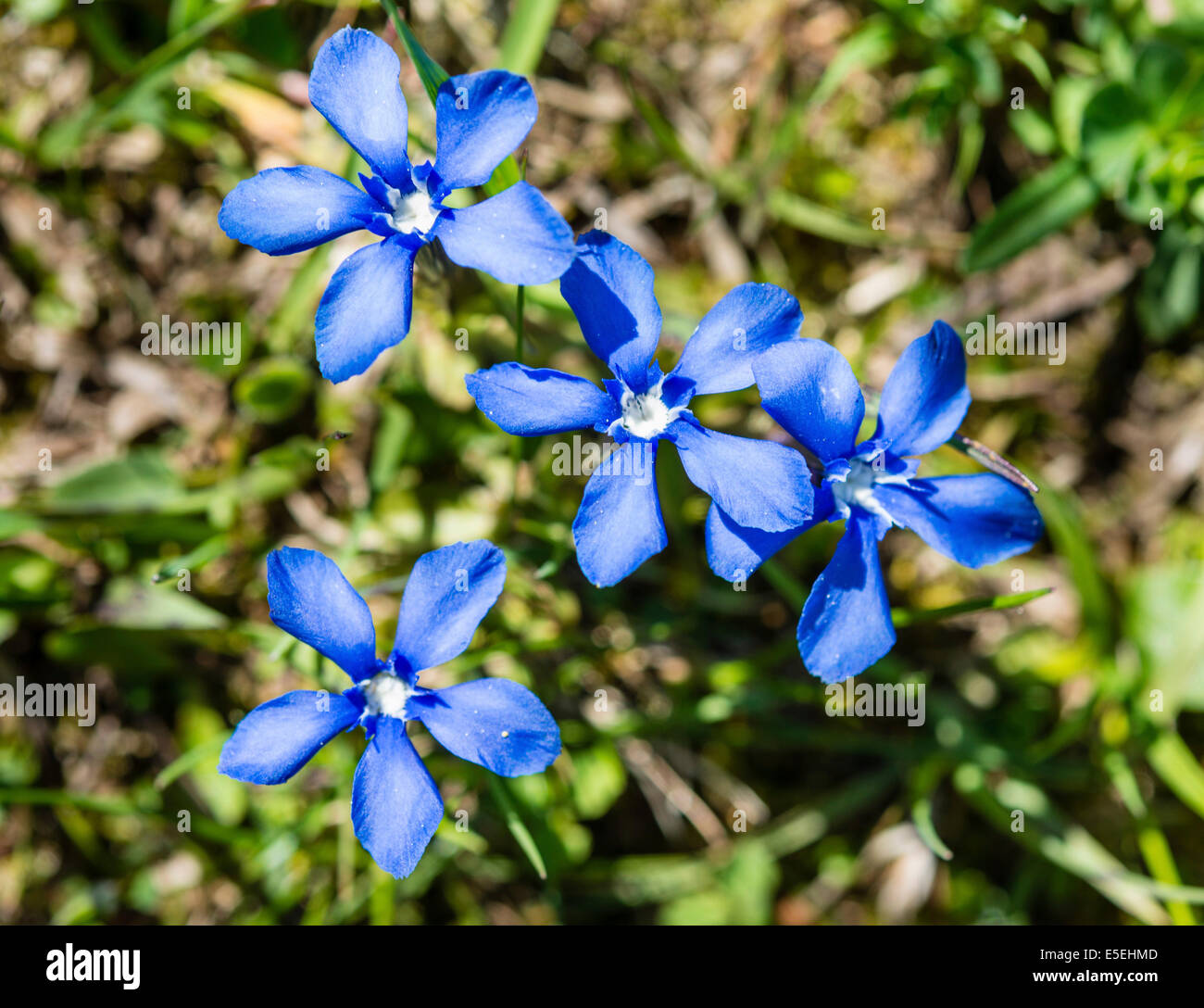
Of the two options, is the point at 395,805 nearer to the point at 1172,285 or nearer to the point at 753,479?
the point at 753,479

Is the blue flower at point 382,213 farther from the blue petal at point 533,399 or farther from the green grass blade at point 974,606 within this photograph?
the green grass blade at point 974,606

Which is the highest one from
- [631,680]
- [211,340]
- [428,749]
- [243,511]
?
[211,340]

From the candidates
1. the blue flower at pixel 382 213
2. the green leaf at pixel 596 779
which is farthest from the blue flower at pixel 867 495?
the green leaf at pixel 596 779

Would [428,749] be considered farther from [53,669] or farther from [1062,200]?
[1062,200]

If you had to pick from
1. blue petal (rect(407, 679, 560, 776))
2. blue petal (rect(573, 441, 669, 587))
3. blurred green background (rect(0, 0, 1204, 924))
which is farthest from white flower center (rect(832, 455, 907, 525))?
blue petal (rect(407, 679, 560, 776))

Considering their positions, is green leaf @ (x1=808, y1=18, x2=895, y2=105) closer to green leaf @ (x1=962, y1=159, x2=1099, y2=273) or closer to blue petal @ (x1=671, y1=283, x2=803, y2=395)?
green leaf @ (x1=962, y1=159, x2=1099, y2=273)
